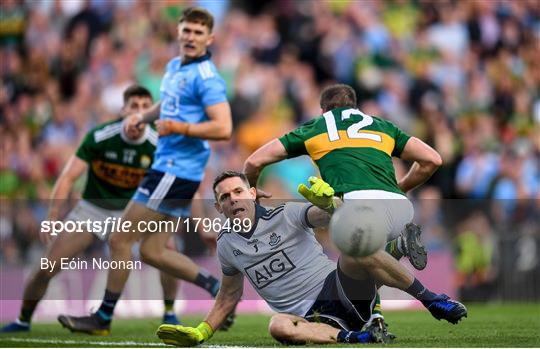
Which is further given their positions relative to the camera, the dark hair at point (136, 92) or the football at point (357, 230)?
the dark hair at point (136, 92)

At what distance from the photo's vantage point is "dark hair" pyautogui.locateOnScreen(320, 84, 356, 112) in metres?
9.55

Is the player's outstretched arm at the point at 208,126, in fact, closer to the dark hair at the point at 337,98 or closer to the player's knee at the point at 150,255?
the dark hair at the point at 337,98

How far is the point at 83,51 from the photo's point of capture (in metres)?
20.2

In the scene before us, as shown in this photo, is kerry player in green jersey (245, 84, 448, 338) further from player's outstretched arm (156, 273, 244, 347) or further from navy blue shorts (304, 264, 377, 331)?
player's outstretched arm (156, 273, 244, 347)

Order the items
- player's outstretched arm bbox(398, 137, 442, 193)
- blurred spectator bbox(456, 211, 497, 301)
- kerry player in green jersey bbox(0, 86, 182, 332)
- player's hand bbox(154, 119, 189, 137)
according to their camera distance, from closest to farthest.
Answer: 1. player's outstretched arm bbox(398, 137, 442, 193)
2. player's hand bbox(154, 119, 189, 137)
3. kerry player in green jersey bbox(0, 86, 182, 332)
4. blurred spectator bbox(456, 211, 497, 301)

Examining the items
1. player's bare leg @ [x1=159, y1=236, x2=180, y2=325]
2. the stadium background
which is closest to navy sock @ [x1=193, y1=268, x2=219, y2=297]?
player's bare leg @ [x1=159, y1=236, x2=180, y2=325]

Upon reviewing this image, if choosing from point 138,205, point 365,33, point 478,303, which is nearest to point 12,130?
point 365,33

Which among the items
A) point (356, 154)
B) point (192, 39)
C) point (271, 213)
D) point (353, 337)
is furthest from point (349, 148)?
point (192, 39)

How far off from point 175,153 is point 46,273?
1826 mm

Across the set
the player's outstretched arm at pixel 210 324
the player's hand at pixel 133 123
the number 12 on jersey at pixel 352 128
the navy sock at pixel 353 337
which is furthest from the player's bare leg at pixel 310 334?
the player's hand at pixel 133 123

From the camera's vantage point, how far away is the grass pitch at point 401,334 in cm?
931

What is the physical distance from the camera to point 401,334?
33.7 feet

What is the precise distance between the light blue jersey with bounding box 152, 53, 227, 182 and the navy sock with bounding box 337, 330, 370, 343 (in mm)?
2543

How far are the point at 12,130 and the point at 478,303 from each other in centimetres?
728
